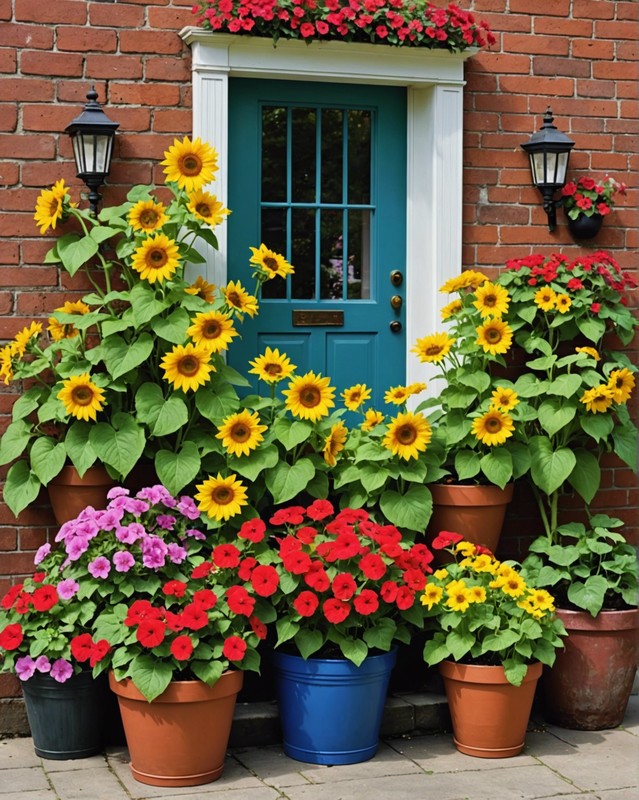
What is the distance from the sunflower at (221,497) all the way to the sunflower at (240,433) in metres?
0.11

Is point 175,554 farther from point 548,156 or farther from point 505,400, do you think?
point 548,156

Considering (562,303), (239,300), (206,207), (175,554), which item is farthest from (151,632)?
(562,303)

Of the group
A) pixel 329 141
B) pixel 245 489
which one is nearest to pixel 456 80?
pixel 329 141

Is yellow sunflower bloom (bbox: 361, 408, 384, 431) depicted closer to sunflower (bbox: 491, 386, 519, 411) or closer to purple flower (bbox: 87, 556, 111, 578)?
sunflower (bbox: 491, 386, 519, 411)

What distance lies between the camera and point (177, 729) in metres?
3.68

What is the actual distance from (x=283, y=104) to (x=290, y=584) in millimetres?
1908

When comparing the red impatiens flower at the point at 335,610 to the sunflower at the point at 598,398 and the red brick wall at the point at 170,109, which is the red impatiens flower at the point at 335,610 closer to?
the red brick wall at the point at 170,109

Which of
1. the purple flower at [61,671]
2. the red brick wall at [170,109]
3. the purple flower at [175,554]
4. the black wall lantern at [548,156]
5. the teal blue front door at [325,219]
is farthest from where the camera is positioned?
the black wall lantern at [548,156]

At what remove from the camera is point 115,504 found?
3.96 metres

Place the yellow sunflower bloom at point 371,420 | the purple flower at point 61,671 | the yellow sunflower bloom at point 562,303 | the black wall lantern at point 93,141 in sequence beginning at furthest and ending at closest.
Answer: the yellow sunflower bloom at point 562,303 → the yellow sunflower bloom at point 371,420 → the black wall lantern at point 93,141 → the purple flower at point 61,671

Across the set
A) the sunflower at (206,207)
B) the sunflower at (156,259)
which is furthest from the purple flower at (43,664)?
the sunflower at (206,207)

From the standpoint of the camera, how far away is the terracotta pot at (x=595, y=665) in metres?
4.32

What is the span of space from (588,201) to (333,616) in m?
2.10

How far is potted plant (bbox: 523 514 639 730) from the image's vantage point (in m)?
4.32
